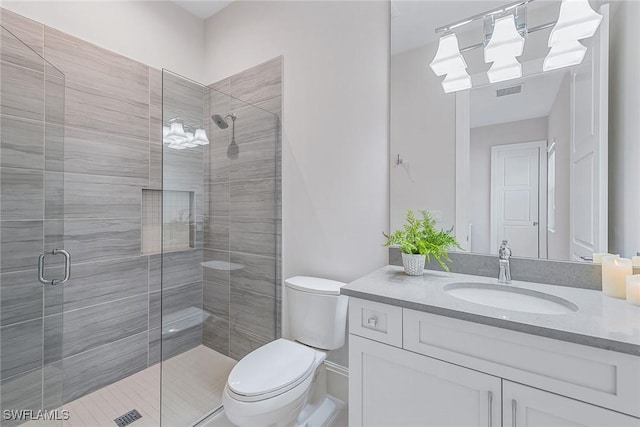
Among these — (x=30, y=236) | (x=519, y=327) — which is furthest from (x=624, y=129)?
(x=30, y=236)

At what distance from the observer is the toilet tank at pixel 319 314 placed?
1.57m

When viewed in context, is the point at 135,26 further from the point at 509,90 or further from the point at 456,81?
the point at 509,90

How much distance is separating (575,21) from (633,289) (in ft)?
3.44

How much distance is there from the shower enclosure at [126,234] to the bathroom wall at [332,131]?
0.15m

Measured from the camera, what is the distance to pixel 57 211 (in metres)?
1.67

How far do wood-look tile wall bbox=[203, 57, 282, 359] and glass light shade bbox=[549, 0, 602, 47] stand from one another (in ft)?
4.99

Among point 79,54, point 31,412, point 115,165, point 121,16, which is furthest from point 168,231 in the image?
point 121,16

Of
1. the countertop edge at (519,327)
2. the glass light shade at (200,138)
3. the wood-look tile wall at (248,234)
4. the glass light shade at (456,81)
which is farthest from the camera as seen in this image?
the wood-look tile wall at (248,234)

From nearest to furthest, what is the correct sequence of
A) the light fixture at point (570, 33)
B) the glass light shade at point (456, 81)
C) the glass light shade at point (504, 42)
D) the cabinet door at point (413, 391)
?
the cabinet door at point (413, 391)
the light fixture at point (570, 33)
the glass light shade at point (504, 42)
the glass light shade at point (456, 81)

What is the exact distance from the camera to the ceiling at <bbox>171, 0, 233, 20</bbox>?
7.70ft

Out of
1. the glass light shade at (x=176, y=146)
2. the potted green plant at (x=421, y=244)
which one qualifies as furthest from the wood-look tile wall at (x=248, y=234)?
the potted green plant at (x=421, y=244)

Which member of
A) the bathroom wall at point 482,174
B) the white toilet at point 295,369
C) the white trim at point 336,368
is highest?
the bathroom wall at point 482,174

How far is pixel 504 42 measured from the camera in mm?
1294

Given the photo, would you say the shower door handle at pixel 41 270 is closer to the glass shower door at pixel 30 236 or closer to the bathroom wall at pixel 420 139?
the glass shower door at pixel 30 236
